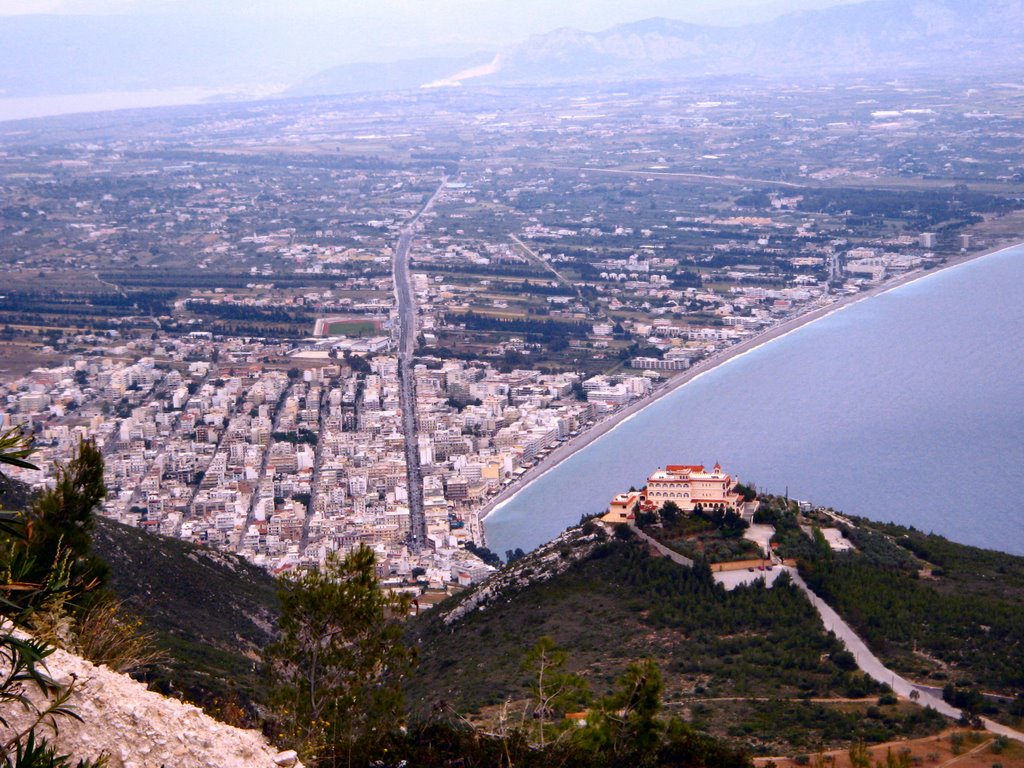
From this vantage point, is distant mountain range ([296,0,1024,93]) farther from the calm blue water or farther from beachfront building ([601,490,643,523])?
beachfront building ([601,490,643,523])

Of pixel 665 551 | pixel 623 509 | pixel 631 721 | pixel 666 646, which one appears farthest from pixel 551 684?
pixel 623 509

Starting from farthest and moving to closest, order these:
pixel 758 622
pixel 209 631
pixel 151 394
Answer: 1. pixel 151 394
2. pixel 209 631
3. pixel 758 622

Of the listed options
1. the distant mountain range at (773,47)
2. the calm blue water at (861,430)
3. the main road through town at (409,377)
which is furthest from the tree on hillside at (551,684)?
the distant mountain range at (773,47)

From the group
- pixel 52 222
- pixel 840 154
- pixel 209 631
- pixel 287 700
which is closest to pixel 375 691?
pixel 287 700

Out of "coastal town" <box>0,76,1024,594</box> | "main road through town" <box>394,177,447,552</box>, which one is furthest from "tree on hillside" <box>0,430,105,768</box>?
"main road through town" <box>394,177,447,552</box>

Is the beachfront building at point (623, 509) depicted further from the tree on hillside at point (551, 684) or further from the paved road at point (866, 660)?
the tree on hillside at point (551, 684)

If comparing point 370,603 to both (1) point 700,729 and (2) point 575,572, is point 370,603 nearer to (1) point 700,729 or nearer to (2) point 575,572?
(1) point 700,729
